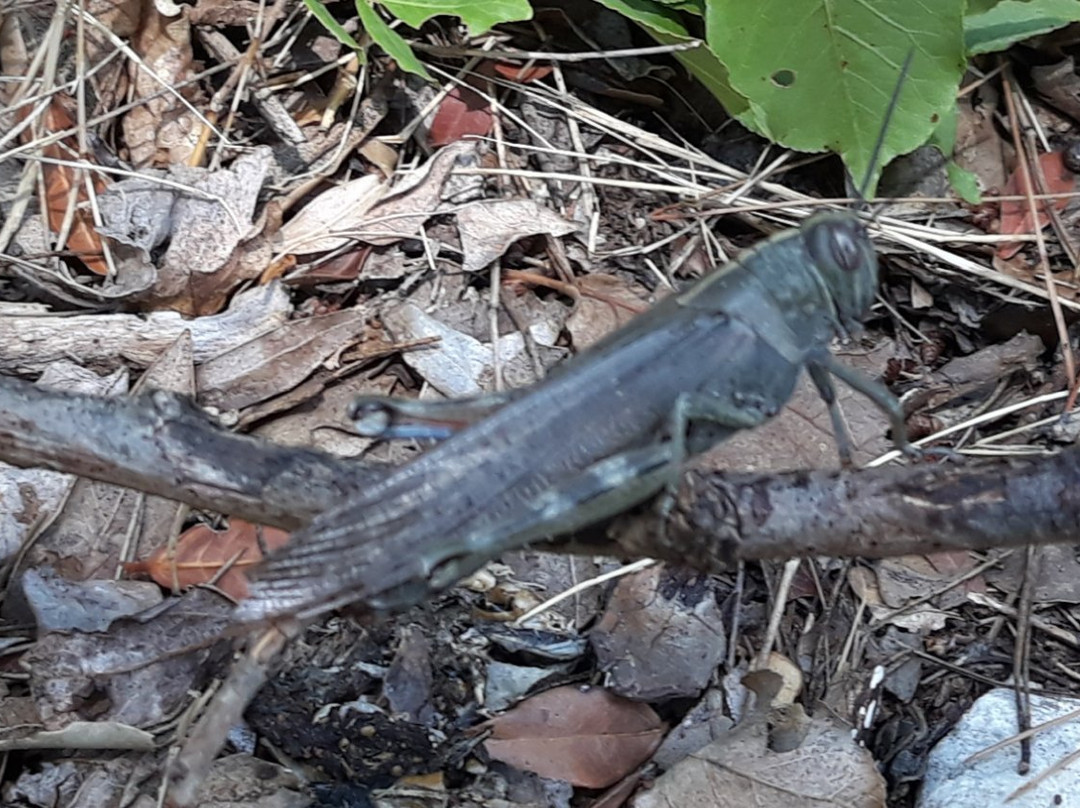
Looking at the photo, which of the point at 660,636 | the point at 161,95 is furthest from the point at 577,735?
the point at 161,95

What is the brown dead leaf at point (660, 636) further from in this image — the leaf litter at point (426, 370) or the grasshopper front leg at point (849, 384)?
the grasshopper front leg at point (849, 384)

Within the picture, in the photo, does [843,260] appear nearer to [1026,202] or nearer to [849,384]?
[849,384]

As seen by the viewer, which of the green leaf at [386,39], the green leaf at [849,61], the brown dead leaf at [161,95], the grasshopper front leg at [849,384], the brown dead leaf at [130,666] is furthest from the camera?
the brown dead leaf at [161,95]

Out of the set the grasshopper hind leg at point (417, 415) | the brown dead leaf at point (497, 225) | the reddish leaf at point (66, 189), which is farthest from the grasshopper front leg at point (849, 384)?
the reddish leaf at point (66, 189)

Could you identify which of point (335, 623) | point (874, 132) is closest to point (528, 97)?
point (874, 132)

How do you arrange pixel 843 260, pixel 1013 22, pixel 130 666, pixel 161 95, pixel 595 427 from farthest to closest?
pixel 161 95 → pixel 1013 22 → pixel 130 666 → pixel 843 260 → pixel 595 427
